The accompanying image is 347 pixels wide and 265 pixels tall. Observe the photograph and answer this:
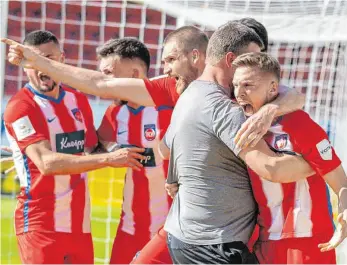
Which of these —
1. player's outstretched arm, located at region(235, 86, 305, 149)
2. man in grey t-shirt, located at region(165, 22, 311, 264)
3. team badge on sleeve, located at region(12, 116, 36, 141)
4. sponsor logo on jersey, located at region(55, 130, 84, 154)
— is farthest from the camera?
sponsor logo on jersey, located at region(55, 130, 84, 154)

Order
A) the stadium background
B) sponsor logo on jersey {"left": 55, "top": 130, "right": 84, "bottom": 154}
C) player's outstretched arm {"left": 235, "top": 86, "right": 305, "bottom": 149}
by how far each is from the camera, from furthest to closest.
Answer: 1. the stadium background
2. sponsor logo on jersey {"left": 55, "top": 130, "right": 84, "bottom": 154}
3. player's outstretched arm {"left": 235, "top": 86, "right": 305, "bottom": 149}

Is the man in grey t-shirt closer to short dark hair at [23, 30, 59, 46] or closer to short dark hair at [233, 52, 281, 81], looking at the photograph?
short dark hair at [233, 52, 281, 81]

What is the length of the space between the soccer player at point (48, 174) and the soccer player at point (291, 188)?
1554mm

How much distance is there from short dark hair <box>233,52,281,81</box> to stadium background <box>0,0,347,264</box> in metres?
2.67

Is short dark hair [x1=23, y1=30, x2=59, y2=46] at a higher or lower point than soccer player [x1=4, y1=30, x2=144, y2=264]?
higher

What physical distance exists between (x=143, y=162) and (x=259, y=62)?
5.50 feet

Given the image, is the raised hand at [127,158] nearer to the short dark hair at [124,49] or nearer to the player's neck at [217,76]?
the short dark hair at [124,49]

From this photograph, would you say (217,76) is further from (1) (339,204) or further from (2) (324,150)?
(1) (339,204)

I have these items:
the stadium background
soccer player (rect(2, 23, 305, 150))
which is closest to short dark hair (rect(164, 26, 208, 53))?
soccer player (rect(2, 23, 305, 150))

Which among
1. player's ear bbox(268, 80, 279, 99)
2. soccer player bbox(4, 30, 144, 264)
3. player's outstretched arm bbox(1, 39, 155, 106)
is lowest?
soccer player bbox(4, 30, 144, 264)

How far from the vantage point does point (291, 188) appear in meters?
3.56

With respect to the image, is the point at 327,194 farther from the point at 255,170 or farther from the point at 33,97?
the point at 33,97

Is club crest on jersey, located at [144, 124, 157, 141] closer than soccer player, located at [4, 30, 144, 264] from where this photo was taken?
No

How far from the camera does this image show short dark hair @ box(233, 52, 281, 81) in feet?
11.1
